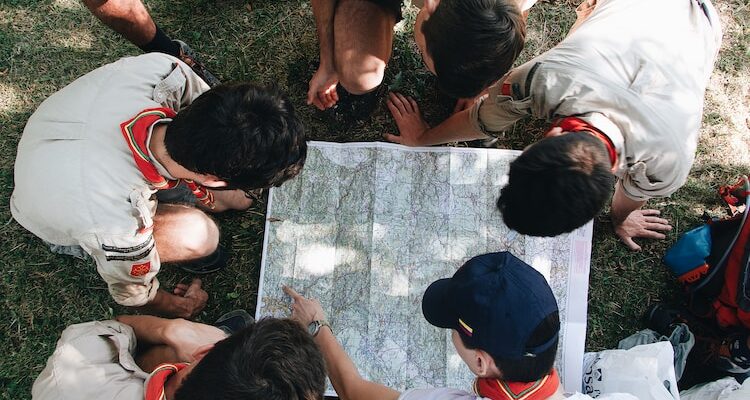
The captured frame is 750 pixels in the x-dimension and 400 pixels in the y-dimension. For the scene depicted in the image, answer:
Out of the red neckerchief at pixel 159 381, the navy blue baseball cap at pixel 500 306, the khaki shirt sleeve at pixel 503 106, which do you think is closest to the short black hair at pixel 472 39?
the khaki shirt sleeve at pixel 503 106

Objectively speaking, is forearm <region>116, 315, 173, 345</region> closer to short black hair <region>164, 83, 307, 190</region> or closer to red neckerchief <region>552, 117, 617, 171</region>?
short black hair <region>164, 83, 307, 190</region>

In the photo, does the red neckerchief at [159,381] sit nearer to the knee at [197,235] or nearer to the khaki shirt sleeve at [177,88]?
the knee at [197,235]

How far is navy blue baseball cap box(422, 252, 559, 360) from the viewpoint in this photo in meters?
1.31

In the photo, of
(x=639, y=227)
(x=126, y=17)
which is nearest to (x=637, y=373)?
(x=639, y=227)

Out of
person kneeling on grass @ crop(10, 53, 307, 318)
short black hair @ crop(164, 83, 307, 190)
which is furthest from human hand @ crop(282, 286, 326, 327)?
short black hair @ crop(164, 83, 307, 190)

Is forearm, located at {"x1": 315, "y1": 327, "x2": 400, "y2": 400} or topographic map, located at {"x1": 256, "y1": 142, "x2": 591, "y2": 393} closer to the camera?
forearm, located at {"x1": 315, "y1": 327, "x2": 400, "y2": 400}

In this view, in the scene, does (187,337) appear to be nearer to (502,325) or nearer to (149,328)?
(149,328)

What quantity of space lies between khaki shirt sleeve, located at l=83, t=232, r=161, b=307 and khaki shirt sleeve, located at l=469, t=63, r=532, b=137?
1079mm

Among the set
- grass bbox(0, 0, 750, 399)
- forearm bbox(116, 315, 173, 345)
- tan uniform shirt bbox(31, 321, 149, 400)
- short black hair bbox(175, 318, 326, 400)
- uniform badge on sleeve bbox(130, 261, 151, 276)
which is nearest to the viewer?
short black hair bbox(175, 318, 326, 400)

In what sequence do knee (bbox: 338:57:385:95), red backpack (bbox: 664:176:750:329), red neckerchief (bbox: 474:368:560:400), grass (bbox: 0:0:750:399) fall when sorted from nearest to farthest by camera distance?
red neckerchief (bbox: 474:368:560:400) → red backpack (bbox: 664:176:750:329) → knee (bbox: 338:57:385:95) → grass (bbox: 0:0:750:399)

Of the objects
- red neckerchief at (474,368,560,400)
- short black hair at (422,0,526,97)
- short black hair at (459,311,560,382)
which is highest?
short black hair at (422,0,526,97)

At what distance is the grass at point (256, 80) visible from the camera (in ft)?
7.07

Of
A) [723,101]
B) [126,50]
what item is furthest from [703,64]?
[126,50]

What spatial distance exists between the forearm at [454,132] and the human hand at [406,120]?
5 cm
